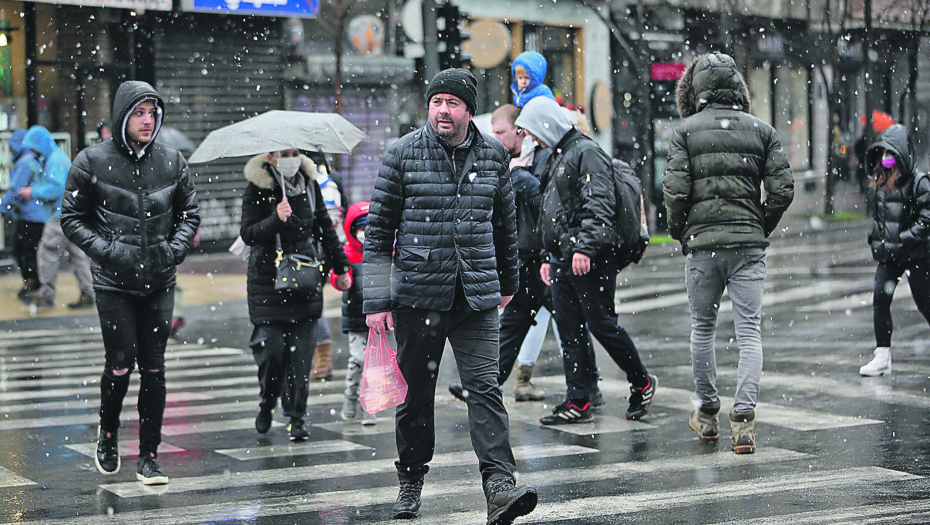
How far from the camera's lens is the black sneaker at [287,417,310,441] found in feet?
23.5

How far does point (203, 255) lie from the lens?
21.0 meters

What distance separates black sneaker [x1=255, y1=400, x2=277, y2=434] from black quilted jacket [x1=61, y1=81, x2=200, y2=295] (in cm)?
143

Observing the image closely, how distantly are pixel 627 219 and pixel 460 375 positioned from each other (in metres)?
2.51

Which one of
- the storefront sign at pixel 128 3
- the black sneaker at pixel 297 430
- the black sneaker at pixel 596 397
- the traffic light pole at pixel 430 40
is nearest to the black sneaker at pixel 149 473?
the black sneaker at pixel 297 430

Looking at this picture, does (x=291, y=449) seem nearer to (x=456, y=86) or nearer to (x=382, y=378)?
(x=382, y=378)

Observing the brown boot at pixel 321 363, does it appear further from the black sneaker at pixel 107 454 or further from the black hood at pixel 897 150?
the black hood at pixel 897 150

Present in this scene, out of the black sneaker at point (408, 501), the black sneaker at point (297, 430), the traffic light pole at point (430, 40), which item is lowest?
the black sneaker at point (297, 430)

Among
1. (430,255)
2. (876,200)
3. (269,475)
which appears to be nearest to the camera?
(430,255)

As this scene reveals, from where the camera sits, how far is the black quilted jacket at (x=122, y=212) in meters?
5.98

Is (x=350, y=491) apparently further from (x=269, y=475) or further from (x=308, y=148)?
(x=308, y=148)

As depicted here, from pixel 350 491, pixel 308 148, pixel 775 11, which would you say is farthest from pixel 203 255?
pixel 775 11

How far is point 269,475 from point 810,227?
2301 centimetres

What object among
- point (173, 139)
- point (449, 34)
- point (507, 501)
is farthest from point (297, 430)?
point (173, 139)

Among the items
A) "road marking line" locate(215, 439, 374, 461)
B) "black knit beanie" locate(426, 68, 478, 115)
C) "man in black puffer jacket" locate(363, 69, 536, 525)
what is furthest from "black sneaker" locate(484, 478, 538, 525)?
"road marking line" locate(215, 439, 374, 461)
